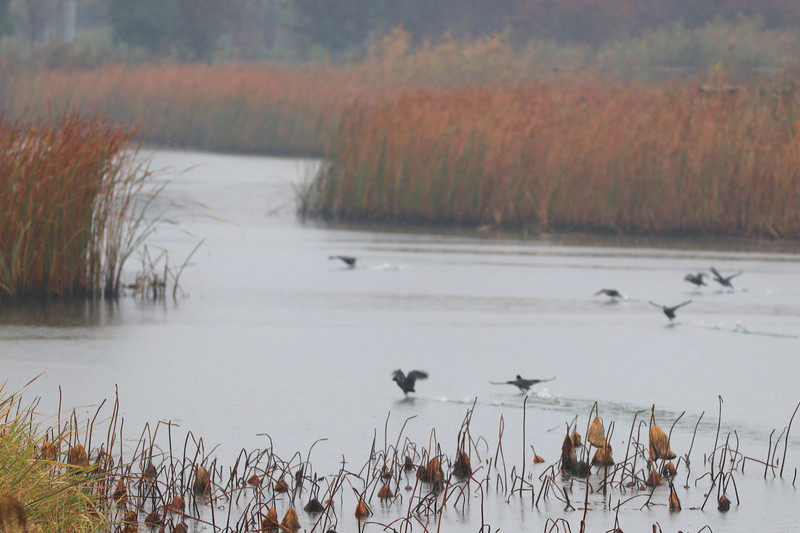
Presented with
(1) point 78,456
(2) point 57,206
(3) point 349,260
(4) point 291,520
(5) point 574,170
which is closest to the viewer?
(4) point 291,520

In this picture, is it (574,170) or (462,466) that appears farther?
(574,170)

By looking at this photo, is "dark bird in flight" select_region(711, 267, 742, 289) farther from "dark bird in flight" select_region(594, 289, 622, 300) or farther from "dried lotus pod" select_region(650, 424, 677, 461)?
"dried lotus pod" select_region(650, 424, 677, 461)

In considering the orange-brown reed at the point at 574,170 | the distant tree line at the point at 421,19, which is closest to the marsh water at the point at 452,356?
the orange-brown reed at the point at 574,170

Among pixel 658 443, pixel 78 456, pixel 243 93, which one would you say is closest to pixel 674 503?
pixel 658 443

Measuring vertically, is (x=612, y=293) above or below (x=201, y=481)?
above

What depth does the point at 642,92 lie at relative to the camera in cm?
1462

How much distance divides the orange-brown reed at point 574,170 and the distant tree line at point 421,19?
21298 millimetres

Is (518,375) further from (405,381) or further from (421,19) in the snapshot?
(421,19)

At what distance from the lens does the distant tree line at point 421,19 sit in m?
37.8

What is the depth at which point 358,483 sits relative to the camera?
13.4 ft

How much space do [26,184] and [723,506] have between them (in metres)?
4.65

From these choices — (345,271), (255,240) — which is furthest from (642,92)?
(345,271)

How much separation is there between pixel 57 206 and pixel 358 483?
12.3 ft

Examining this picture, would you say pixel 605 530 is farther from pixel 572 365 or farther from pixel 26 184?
pixel 26 184
